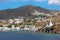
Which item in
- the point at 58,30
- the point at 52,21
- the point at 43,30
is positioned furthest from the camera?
the point at 52,21

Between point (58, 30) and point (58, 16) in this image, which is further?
point (58, 16)

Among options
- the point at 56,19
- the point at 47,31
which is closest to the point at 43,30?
the point at 47,31

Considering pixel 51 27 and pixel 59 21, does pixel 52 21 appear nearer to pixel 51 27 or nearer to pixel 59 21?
pixel 59 21

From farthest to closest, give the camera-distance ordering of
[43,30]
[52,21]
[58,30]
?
1. [52,21]
2. [43,30]
3. [58,30]

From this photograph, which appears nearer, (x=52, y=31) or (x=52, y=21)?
(x=52, y=31)

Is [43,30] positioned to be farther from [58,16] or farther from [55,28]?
[58,16]

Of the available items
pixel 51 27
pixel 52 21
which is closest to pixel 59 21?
pixel 52 21

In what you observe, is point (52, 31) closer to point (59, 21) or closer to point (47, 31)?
point (47, 31)
